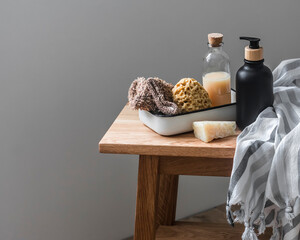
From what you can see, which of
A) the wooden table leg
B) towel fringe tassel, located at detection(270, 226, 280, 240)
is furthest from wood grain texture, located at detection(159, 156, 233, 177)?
towel fringe tassel, located at detection(270, 226, 280, 240)

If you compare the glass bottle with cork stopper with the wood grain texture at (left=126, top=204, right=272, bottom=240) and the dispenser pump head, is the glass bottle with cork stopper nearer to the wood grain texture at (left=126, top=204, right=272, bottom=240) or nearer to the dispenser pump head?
the dispenser pump head

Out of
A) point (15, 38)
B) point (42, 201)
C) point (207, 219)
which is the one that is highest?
point (15, 38)

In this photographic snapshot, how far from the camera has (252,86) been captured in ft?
3.79

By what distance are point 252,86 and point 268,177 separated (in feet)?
0.71

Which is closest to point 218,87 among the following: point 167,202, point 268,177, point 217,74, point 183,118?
point 217,74

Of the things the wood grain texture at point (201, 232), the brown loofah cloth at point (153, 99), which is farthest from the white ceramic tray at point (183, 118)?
the wood grain texture at point (201, 232)

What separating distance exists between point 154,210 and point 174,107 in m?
0.25

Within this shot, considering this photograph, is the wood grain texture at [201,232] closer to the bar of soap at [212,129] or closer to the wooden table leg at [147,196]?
the wooden table leg at [147,196]

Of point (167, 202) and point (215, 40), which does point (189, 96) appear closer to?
point (215, 40)

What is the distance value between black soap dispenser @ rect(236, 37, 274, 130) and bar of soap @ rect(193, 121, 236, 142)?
0.13 feet

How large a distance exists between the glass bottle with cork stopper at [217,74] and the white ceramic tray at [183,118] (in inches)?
1.7

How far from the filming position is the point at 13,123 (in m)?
1.62

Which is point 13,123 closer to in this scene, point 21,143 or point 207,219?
point 21,143

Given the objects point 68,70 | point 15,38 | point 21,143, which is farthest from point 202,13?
point 21,143
